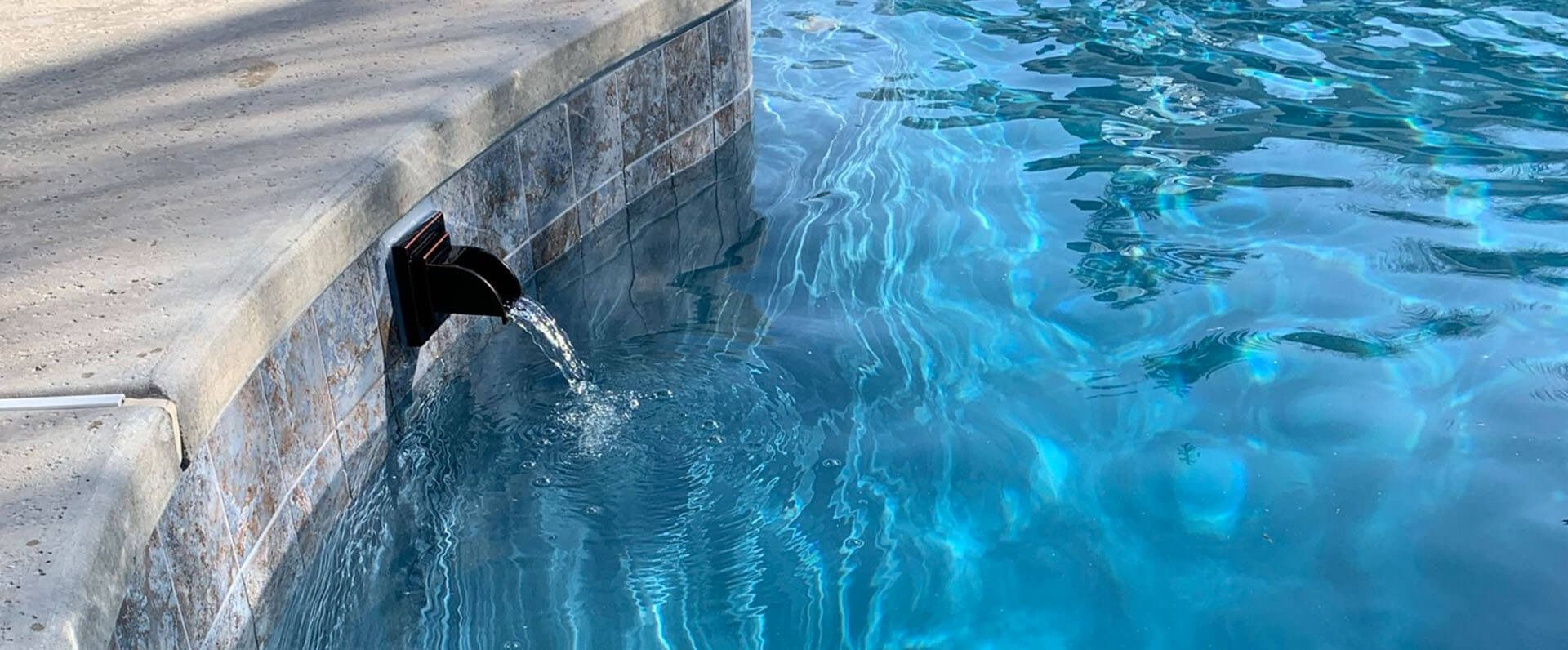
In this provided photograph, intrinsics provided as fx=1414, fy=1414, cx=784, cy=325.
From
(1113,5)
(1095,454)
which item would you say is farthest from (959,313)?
(1113,5)

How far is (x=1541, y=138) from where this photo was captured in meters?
4.84

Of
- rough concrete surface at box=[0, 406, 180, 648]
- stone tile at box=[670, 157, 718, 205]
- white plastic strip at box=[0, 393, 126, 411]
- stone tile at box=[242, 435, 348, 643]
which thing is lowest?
stone tile at box=[670, 157, 718, 205]

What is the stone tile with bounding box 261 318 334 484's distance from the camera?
2.54 meters

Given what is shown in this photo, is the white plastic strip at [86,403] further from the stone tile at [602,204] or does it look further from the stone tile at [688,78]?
the stone tile at [688,78]

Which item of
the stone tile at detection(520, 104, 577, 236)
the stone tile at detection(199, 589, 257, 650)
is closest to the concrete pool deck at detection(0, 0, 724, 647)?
the stone tile at detection(520, 104, 577, 236)

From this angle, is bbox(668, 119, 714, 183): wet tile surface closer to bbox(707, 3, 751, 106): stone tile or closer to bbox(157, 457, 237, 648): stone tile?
bbox(707, 3, 751, 106): stone tile

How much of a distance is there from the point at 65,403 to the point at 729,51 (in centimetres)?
283

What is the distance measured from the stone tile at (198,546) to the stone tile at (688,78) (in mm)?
2212

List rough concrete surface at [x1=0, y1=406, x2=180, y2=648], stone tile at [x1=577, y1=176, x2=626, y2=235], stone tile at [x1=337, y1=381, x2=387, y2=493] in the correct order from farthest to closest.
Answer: stone tile at [x1=577, y1=176, x2=626, y2=235]
stone tile at [x1=337, y1=381, x2=387, y2=493]
rough concrete surface at [x1=0, y1=406, x2=180, y2=648]

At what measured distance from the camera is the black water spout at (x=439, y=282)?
2.99 meters

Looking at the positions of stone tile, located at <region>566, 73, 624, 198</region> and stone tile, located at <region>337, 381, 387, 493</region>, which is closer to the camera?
stone tile, located at <region>337, 381, 387, 493</region>

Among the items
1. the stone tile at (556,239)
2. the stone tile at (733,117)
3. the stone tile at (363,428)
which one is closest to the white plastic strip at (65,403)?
the stone tile at (363,428)

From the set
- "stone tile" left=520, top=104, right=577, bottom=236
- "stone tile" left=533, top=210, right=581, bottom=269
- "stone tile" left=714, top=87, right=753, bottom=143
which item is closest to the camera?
"stone tile" left=520, top=104, right=577, bottom=236

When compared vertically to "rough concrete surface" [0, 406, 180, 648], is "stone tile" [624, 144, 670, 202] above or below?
below
